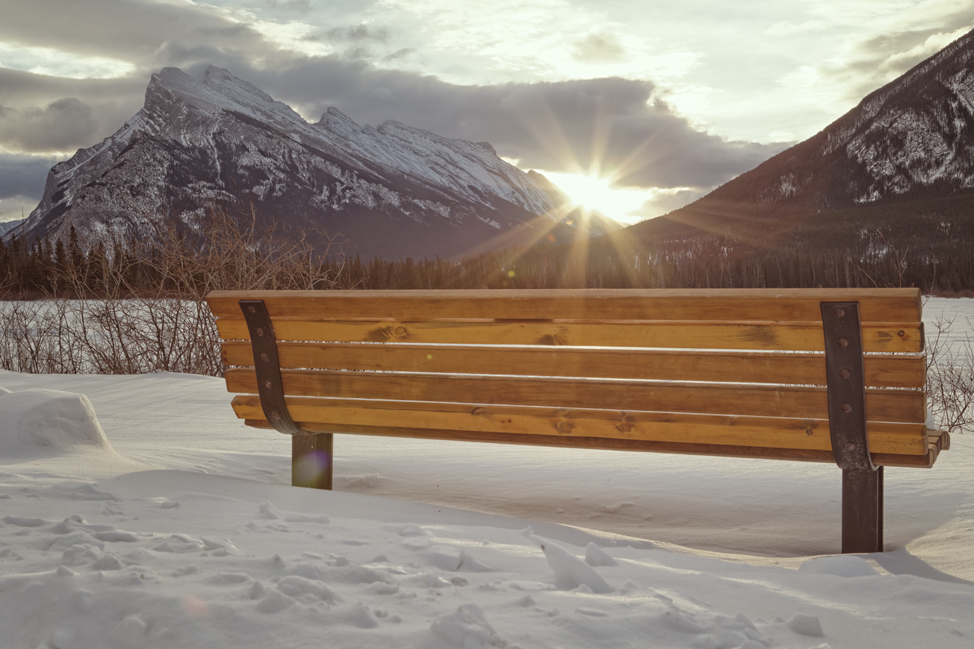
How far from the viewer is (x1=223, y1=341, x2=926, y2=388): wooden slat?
7.86 ft

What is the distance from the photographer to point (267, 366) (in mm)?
3176

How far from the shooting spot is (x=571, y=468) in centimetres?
401

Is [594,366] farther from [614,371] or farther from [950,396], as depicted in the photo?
[950,396]

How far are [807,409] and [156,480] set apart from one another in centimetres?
253

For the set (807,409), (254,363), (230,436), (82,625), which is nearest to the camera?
(82,625)

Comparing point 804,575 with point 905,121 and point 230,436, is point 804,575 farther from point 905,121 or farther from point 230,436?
point 905,121

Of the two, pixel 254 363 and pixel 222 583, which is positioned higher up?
pixel 254 363

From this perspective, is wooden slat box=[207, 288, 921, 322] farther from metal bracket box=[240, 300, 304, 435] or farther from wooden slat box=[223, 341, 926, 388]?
wooden slat box=[223, 341, 926, 388]

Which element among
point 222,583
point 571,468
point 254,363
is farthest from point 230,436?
point 222,583

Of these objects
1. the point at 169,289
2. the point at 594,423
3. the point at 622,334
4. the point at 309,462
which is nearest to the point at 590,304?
the point at 622,334

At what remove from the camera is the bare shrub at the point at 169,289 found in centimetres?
817

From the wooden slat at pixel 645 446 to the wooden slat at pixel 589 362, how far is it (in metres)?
0.27

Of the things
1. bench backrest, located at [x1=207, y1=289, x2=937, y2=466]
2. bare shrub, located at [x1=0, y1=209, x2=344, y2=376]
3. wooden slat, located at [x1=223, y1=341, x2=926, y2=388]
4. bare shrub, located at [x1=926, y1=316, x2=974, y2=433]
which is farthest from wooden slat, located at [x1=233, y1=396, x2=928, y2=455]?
bare shrub, located at [x1=0, y1=209, x2=344, y2=376]

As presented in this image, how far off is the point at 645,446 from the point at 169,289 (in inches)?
289
